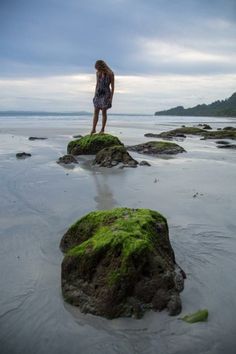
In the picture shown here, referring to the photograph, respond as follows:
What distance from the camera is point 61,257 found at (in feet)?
13.1

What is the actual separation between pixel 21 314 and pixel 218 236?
2.60 metres

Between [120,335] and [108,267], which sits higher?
[108,267]

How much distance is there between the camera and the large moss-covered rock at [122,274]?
120 inches

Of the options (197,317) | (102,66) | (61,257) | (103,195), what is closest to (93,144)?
(102,66)

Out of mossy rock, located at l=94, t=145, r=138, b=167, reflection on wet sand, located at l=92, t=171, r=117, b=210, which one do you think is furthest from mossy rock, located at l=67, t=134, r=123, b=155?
reflection on wet sand, located at l=92, t=171, r=117, b=210

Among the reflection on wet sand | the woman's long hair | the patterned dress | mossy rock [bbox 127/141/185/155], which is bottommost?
the reflection on wet sand

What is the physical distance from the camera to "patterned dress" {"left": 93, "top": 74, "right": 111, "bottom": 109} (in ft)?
40.6

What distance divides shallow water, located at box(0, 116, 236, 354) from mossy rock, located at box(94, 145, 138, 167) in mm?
847

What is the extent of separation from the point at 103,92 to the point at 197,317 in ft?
34.0

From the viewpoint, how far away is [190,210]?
18.4 feet

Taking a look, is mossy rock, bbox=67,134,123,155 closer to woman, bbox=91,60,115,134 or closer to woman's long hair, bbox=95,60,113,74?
woman, bbox=91,60,115,134

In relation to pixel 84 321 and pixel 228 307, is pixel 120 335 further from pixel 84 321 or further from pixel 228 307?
pixel 228 307

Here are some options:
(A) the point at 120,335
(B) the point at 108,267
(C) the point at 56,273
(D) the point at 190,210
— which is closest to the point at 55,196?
(D) the point at 190,210

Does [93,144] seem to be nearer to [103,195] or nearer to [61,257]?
[103,195]
